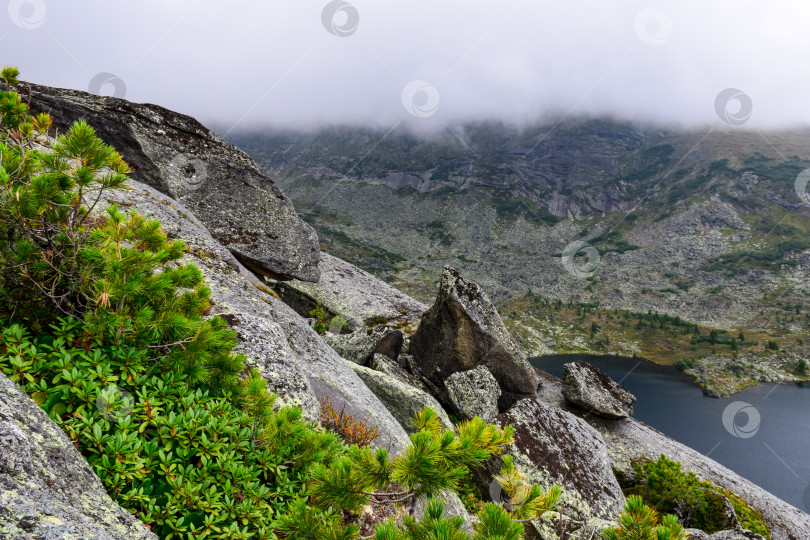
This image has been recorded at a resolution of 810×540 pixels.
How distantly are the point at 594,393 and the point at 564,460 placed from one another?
315 inches

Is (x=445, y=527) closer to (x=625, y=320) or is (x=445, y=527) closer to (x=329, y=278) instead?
(x=329, y=278)

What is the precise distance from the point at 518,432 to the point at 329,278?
19.5 meters

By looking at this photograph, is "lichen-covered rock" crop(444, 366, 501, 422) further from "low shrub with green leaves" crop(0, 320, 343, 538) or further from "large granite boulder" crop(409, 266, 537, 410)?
"low shrub with green leaves" crop(0, 320, 343, 538)

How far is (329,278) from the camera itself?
3053cm

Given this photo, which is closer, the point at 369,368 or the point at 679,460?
the point at 369,368

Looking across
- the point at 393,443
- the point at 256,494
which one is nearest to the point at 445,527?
the point at 256,494

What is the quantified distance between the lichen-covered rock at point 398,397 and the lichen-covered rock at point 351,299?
1058cm

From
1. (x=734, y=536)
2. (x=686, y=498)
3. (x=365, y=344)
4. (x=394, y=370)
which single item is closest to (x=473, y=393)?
(x=394, y=370)

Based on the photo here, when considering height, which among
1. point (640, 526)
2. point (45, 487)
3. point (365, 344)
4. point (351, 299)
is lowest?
point (45, 487)

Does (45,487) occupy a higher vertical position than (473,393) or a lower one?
lower

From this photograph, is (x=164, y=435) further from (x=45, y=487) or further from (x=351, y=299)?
(x=351, y=299)

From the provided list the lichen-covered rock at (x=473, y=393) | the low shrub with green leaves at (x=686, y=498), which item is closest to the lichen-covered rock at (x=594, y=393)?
the low shrub with green leaves at (x=686, y=498)

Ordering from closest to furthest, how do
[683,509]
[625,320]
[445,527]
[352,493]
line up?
[445,527], [352,493], [683,509], [625,320]

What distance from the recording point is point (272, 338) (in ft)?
34.6
